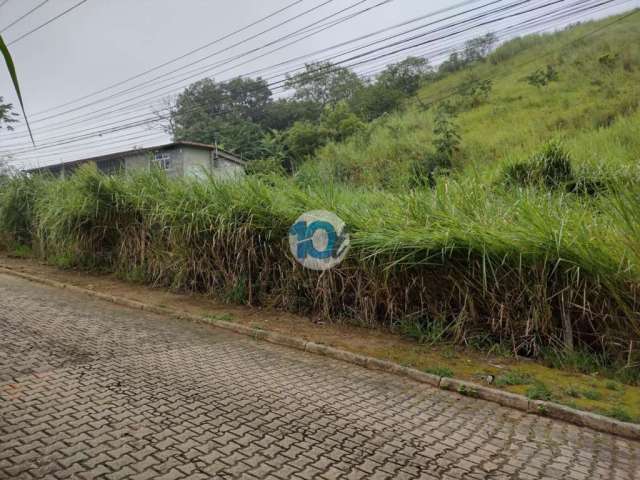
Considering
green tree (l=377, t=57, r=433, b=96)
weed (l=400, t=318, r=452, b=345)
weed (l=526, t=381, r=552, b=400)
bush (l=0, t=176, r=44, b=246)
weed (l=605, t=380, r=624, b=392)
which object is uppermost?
green tree (l=377, t=57, r=433, b=96)

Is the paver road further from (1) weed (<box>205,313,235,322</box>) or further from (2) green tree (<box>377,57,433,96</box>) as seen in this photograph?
(2) green tree (<box>377,57,433,96</box>)

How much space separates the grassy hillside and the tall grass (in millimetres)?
2011

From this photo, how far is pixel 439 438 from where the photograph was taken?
3156mm

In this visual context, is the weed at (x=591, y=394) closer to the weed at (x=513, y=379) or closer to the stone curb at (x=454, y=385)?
the stone curb at (x=454, y=385)

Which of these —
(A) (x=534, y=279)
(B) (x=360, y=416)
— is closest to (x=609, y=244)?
(A) (x=534, y=279)

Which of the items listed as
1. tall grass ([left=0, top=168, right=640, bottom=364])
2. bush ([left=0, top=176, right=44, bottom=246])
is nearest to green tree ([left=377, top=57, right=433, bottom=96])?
bush ([left=0, top=176, right=44, bottom=246])

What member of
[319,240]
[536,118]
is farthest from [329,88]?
[319,240]

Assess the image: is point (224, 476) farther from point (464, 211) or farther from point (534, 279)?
point (464, 211)

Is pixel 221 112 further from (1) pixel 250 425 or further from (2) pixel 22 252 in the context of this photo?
(1) pixel 250 425

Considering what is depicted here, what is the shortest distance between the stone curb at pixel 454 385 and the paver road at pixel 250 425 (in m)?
0.09

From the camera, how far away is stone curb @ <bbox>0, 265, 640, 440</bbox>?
3408 mm

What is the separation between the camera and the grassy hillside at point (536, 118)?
41.8 ft

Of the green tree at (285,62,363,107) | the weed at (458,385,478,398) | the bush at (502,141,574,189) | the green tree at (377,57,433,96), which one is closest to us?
the weed at (458,385,478,398)

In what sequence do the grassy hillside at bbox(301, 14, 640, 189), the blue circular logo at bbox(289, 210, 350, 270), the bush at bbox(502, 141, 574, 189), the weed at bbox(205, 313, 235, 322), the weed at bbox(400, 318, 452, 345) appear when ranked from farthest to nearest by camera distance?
the grassy hillside at bbox(301, 14, 640, 189) < the bush at bbox(502, 141, 574, 189) < the weed at bbox(205, 313, 235, 322) < the blue circular logo at bbox(289, 210, 350, 270) < the weed at bbox(400, 318, 452, 345)
